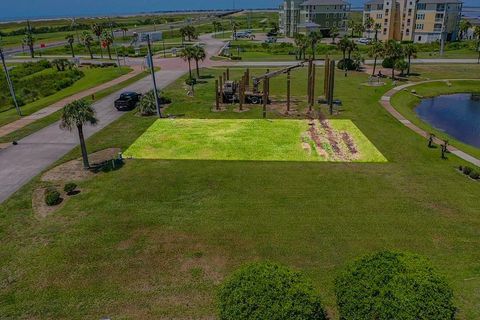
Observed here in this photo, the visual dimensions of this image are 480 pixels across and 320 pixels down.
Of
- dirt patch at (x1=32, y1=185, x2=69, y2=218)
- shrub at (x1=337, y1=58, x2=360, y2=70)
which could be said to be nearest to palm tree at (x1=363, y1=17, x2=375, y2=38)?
shrub at (x1=337, y1=58, x2=360, y2=70)

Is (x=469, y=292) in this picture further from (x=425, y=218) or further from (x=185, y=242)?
(x=185, y=242)

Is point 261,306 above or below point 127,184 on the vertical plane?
above

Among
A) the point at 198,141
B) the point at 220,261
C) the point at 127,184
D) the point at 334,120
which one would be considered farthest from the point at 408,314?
the point at 334,120

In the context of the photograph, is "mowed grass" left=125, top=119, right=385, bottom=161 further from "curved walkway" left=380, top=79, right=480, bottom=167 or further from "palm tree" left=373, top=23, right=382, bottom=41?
"palm tree" left=373, top=23, right=382, bottom=41

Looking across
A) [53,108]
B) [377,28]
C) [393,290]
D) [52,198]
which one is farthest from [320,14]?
[393,290]

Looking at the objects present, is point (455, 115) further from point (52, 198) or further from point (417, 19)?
point (417, 19)
